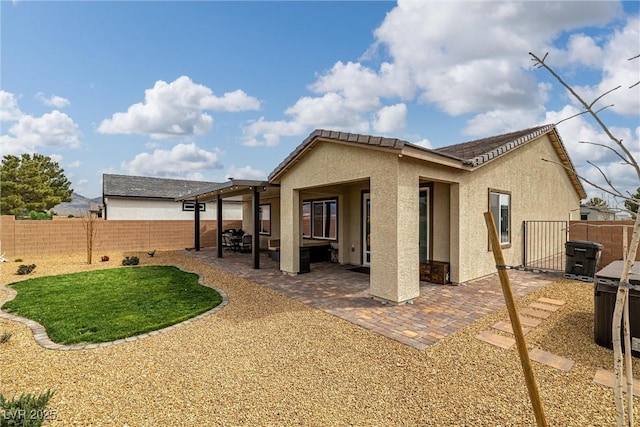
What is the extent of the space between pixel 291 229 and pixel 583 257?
8.65 m

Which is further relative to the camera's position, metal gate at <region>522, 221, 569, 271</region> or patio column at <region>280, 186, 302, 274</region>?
metal gate at <region>522, 221, 569, 271</region>

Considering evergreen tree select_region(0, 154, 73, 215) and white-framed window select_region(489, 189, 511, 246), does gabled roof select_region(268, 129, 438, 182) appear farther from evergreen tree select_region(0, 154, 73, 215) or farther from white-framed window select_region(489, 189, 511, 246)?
evergreen tree select_region(0, 154, 73, 215)

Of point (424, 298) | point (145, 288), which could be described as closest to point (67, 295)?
point (145, 288)

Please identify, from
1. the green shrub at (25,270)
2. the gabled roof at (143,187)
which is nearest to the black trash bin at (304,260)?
the green shrub at (25,270)

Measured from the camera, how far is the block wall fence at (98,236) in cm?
1510

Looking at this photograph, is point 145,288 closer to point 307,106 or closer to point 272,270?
point 272,270

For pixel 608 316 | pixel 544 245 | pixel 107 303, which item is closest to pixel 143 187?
pixel 107 303

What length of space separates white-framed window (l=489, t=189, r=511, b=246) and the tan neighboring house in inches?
1.3

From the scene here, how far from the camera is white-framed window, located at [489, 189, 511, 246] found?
960 centimetres

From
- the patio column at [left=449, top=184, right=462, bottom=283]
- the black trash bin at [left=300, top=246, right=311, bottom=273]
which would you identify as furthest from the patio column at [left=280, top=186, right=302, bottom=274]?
the patio column at [left=449, top=184, right=462, bottom=283]

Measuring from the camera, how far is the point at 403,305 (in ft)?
21.8

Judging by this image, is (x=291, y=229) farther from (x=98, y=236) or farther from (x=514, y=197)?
(x=98, y=236)

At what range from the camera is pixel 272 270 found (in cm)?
1127

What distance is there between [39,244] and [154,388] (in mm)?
17122
